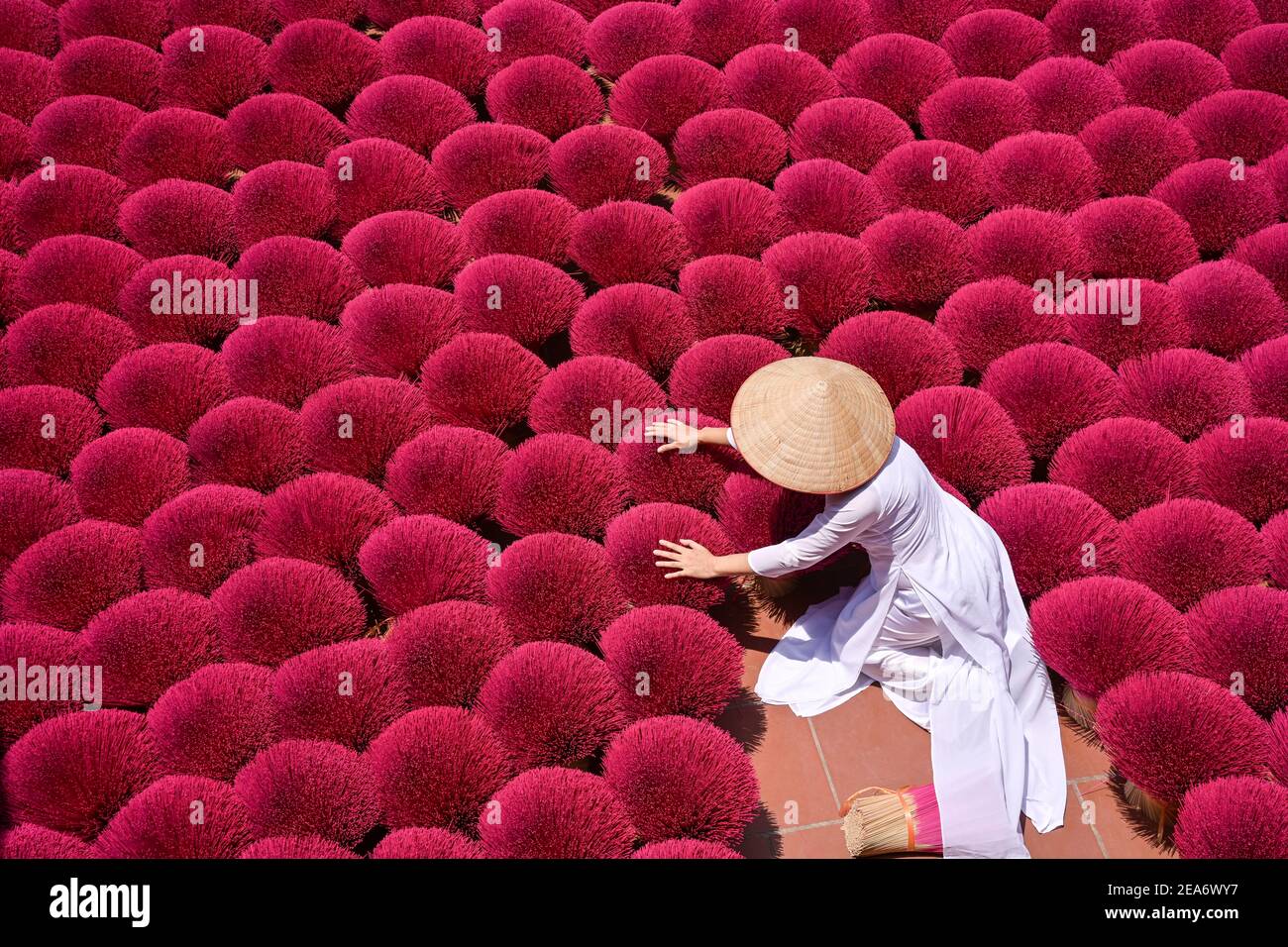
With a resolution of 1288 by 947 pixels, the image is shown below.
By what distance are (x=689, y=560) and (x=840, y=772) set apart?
443 millimetres

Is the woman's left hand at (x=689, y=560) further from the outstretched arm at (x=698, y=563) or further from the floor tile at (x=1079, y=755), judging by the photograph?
the floor tile at (x=1079, y=755)

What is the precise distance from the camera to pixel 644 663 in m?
1.66

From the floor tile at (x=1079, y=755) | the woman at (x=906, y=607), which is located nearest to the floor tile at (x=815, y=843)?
the woman at (x=906, y=607)

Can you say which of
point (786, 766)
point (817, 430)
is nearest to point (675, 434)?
point (817, 430)

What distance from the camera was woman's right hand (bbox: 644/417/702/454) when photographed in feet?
6.23

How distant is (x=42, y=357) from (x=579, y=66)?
4.71 ft

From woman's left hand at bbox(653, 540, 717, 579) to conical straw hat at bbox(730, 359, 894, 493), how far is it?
205 millimetres

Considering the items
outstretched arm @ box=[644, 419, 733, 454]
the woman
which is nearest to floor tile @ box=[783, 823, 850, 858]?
the woman

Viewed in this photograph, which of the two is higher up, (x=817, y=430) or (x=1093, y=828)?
(x=817, y=430)

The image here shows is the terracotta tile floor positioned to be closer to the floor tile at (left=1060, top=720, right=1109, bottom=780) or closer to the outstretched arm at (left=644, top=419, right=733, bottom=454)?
the floor tile at (left=1060, top=720, right=1109, bottom=780)

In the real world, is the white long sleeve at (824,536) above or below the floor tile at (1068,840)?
above

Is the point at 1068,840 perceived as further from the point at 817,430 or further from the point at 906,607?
the point at 817,430

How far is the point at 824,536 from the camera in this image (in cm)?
165

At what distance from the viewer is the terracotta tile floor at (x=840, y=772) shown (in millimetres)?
1690
